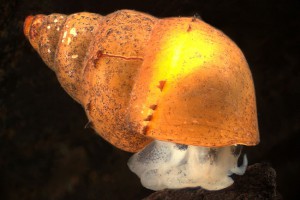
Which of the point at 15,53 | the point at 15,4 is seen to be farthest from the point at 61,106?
the point at 15,4

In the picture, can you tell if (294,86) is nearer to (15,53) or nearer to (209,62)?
(209,62)

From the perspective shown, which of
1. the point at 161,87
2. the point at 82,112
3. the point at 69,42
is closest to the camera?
the point at 161,87

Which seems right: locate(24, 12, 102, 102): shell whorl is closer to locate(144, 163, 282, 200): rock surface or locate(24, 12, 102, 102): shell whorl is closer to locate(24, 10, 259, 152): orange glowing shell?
locate(24, 10, 259, 152): orange glowing shell

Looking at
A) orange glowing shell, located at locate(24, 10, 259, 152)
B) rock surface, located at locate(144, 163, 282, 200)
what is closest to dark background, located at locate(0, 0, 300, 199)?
rock surface, located at locate(144, 163, 282, 200)

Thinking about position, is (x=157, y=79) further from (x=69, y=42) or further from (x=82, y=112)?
(x=82, y=112)

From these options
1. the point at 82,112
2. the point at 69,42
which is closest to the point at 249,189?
the point at 69,42

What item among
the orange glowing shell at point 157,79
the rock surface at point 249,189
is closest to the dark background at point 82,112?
the rock surface at point 249,189
